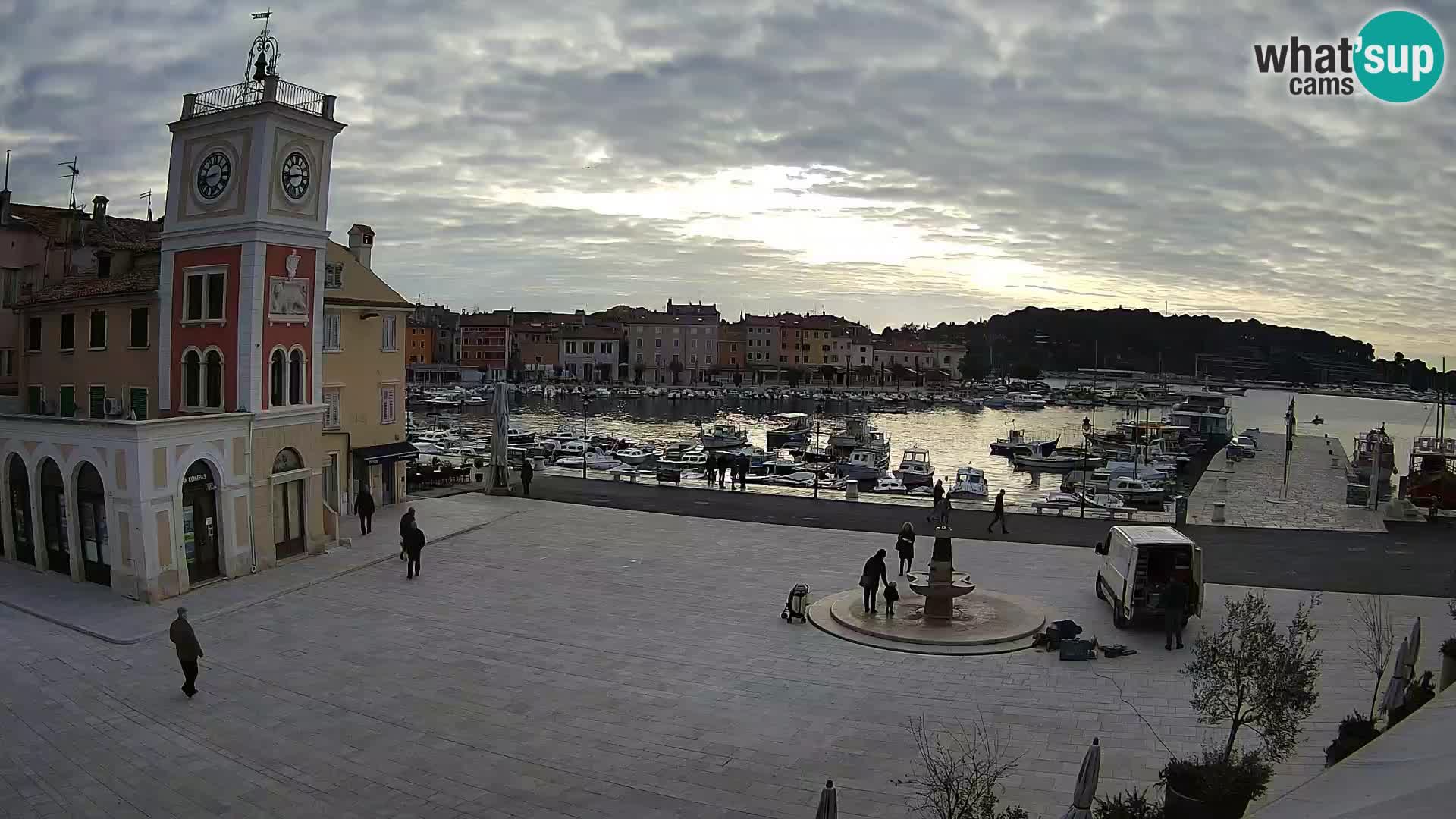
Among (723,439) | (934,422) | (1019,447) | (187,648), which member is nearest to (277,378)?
(187,648)

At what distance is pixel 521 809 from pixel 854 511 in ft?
64.4

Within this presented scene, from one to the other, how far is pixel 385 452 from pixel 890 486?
23305 mm

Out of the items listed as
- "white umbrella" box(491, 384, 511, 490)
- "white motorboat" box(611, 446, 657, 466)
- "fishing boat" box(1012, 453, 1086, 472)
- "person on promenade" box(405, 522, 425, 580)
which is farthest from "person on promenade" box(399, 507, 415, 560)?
"fishing boat" box(1012, 453, 1086, 472)

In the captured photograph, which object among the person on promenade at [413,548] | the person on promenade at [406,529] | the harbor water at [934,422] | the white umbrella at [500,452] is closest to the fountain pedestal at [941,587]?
the person on promenade at [413,548]

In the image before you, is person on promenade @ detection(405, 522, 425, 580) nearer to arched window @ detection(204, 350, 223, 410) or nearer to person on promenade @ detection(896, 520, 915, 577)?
arched window @ detection(204, 350, 223, 410)

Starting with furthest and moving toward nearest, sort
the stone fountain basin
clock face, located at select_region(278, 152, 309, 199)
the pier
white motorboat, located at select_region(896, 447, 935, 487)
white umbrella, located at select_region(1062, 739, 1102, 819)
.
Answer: white motorboat, located at select_region(896, 447, 935, 487) < the pier < clock face, located at select_region(278, 152, 309, 199) < the stone fountain basin < white umbrella, located at select_region(1062, 739, 1102, 819)

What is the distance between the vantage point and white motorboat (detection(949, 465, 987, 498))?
133 feet

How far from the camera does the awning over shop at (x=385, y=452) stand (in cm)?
2655

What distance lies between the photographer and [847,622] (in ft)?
49.7

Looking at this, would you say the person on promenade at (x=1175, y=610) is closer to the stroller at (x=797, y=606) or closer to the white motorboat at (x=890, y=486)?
the stroller at (x=797, y=606)

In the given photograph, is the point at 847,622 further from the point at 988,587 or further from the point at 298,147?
the point at 298,147

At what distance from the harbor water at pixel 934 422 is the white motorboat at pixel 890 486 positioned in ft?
17.6

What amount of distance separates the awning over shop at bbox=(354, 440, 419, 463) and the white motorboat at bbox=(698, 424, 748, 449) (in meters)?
36.8

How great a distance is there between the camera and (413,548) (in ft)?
61.8
